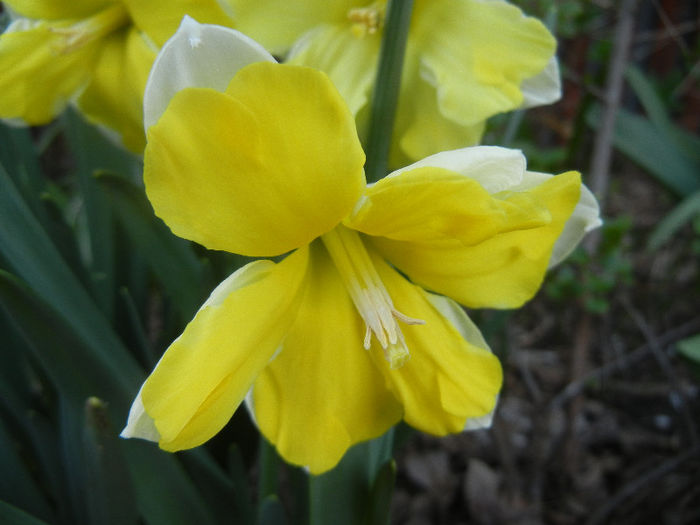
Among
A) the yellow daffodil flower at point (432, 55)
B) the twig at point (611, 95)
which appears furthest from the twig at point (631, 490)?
the yellow daffodil flower at point (432, 55)

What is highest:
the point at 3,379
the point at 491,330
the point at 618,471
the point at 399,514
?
the point at 3,379

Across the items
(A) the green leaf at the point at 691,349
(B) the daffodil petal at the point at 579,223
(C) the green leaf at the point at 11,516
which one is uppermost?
(B) the daffodil petal at the point at 579,223

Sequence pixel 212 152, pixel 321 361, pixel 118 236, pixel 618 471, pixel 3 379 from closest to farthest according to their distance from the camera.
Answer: pixel 212 152 < pixel 321 361 < pixel 3 379 < pixel 118 236 < pixel 618 471

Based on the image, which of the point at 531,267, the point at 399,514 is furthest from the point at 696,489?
the point at 531,267

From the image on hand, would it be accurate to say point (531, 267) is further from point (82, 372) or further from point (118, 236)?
A: point (118, 236)

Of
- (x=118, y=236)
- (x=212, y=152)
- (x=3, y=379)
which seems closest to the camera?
(x=212, y=152)

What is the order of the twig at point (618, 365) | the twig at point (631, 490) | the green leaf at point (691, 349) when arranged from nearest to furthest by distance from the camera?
the green leaf at point (691, 349)
the twig at point (631, 490)
the twig at point (618, 365)

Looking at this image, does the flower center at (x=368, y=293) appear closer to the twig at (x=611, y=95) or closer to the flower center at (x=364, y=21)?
the flower center at (x=364, y=21)

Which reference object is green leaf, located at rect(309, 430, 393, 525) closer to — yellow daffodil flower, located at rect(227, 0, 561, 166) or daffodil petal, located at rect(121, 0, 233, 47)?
yellow daffodil flower, located at rect(227, 0, 561, 166)
